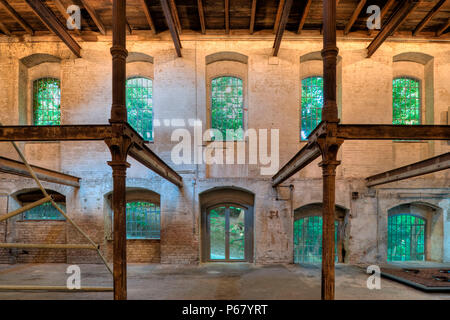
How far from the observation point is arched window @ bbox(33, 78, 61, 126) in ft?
37.3

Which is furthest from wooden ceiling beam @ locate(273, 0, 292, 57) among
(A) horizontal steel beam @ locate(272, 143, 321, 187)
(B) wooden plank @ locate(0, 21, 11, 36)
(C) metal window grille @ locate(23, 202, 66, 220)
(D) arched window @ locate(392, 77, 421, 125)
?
(C) metal window grille @ locate(23, 202, 66, 220)

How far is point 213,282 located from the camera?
8031 mm

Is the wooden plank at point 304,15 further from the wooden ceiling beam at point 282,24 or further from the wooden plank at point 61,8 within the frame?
the wooden plank at point 61,8

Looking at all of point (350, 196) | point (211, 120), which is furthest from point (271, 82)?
point (350, 196)

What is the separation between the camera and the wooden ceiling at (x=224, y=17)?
9.35 m

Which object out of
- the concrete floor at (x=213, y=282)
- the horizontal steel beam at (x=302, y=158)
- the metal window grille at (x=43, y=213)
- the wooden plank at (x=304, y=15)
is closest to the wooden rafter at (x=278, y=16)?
the wooden plank at (x=304, y=15)

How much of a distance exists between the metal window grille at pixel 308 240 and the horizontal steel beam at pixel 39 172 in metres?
7.86

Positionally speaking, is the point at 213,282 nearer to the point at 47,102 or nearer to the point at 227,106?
the point at 227,106

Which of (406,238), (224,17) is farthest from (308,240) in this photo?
(224,17)

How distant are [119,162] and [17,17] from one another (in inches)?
335

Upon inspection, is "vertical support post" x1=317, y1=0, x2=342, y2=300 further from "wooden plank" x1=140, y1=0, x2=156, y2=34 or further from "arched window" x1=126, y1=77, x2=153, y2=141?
"arched window" x1=126, y1=77, x2=153, y2=141

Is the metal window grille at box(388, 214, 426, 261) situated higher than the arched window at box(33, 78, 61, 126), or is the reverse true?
the arched window at box(33, 78, 61, 126)

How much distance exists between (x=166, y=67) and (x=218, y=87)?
1.99m

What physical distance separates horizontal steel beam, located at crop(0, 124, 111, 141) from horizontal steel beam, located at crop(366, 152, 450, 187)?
699cm
